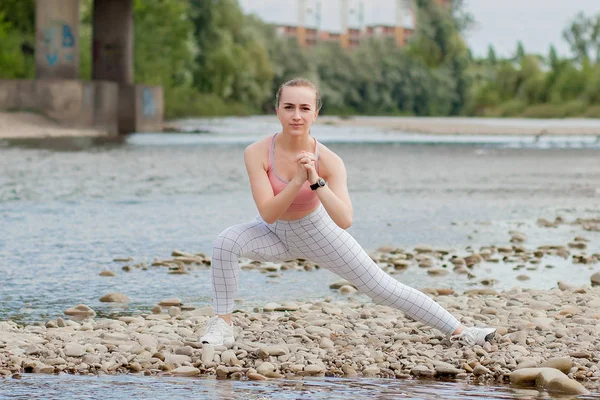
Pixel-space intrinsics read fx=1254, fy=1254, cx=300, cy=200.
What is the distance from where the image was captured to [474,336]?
290 inches

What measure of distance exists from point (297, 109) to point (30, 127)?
4166 cm

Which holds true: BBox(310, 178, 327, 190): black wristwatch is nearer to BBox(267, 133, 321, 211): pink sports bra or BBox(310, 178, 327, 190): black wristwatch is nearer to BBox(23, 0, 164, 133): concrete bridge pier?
BBox(267, 133, 321, 211): pink sports bra

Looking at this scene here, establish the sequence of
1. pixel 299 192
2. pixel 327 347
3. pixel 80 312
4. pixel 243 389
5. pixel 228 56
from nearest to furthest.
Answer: pixel 243 389 → pixel 299 192 → pixel 327 347 → pixel 80 312 → pixel 228 56

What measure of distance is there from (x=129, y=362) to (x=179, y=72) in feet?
242

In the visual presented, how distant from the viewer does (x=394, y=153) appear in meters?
39.3

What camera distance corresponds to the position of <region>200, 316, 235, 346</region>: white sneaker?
727cm

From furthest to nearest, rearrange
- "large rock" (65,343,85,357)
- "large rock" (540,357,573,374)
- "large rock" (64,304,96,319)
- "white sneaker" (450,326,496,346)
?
"large rock" (64,304,96,319) < "white sneaker" (450,326,496,346) < "large rock" (65,343,85,357) < "large rock" (540,357,573,374)

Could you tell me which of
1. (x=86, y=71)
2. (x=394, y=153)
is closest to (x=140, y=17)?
(x=86, y=71)

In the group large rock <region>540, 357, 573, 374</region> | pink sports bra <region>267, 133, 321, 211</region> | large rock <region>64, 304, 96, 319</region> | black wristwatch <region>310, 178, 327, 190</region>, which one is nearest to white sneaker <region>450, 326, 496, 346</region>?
large rock <region>540, 357, 573, 374</region>

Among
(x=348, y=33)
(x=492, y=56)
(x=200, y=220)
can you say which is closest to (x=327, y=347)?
(x=200, y=220)

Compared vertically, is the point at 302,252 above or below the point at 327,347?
above

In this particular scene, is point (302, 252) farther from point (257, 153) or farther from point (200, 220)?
point (200, 220)

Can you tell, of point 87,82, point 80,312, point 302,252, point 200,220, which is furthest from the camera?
point 87,82

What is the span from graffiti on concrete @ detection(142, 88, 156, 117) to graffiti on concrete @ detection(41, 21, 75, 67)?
7.12m
